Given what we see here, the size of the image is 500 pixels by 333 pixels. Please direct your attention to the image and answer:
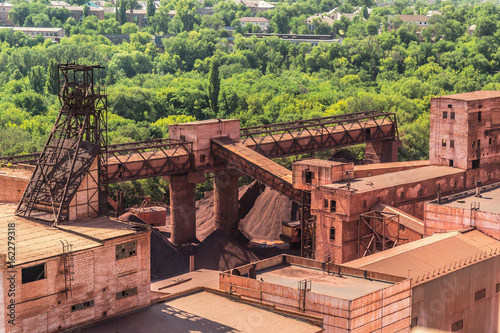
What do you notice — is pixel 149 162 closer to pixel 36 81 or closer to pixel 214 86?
pixel 214 86

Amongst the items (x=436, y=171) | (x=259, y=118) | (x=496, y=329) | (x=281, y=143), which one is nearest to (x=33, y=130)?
(x=259, y=118)

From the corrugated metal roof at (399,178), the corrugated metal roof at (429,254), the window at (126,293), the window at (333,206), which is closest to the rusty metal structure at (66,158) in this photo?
the window at (126,293)

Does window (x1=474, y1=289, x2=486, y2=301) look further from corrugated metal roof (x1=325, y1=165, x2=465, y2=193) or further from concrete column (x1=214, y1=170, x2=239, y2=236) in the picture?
concrete column (x1=214, y1=170, x2=239, y2=236)

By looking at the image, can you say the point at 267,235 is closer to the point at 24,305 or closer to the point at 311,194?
the point at 311,194

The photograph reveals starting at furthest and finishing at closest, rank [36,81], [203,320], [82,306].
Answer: [36,81], [203,320], [82,306]

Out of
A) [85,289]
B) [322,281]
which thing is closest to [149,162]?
[322,281]

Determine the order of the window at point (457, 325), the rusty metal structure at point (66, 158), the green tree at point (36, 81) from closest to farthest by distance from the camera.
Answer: the rusty metal structure at point (66, 158) → the window at point (457, 325) → the green tree at point (36, 81)

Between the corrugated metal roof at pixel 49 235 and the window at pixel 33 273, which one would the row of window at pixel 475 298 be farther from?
the window at pixel 33 273
